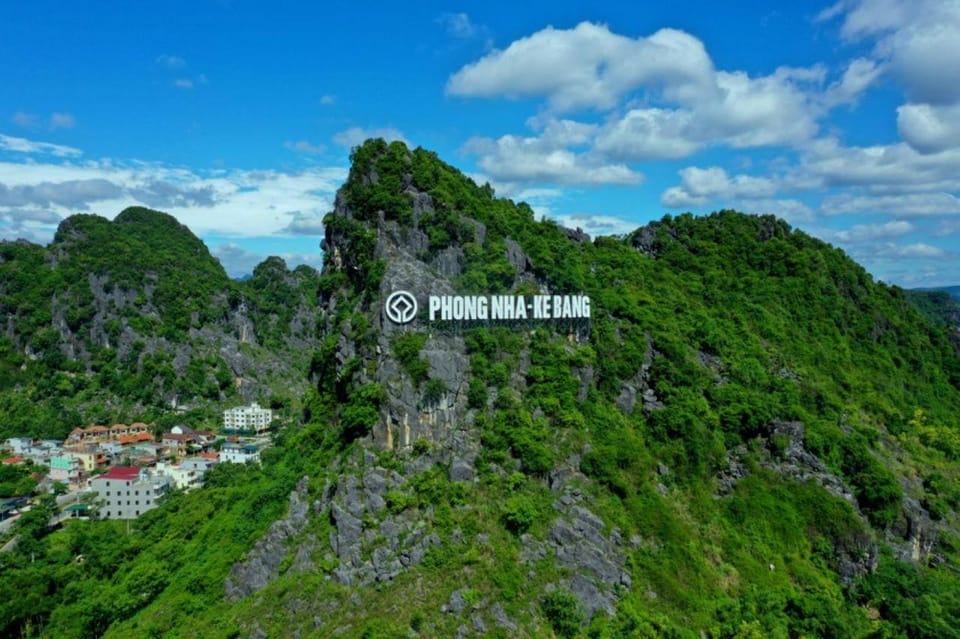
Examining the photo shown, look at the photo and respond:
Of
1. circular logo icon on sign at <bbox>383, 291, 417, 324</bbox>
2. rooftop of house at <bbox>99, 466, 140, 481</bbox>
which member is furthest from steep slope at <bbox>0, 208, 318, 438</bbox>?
circular logo icon on sign at <bbox>383, 291, 417, 324</bbox>

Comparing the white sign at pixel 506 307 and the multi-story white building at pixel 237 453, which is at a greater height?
the white sign at pixel 506 307

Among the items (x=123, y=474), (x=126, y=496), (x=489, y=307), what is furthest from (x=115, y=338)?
(x=489, y=307)

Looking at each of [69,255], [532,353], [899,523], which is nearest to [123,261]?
[69,255]

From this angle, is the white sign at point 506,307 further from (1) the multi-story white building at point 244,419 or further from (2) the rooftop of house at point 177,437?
(1) the multi-story white building at point 244,419

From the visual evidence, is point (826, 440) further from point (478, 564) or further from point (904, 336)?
point (904, 336)

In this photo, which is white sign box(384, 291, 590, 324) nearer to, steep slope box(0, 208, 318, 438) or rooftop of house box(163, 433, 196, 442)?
rooftop of house box(163, 433, 196, 442)

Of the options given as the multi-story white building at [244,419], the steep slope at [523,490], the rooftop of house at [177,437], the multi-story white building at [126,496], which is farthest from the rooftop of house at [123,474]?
the multi-story white building at [244,419]
